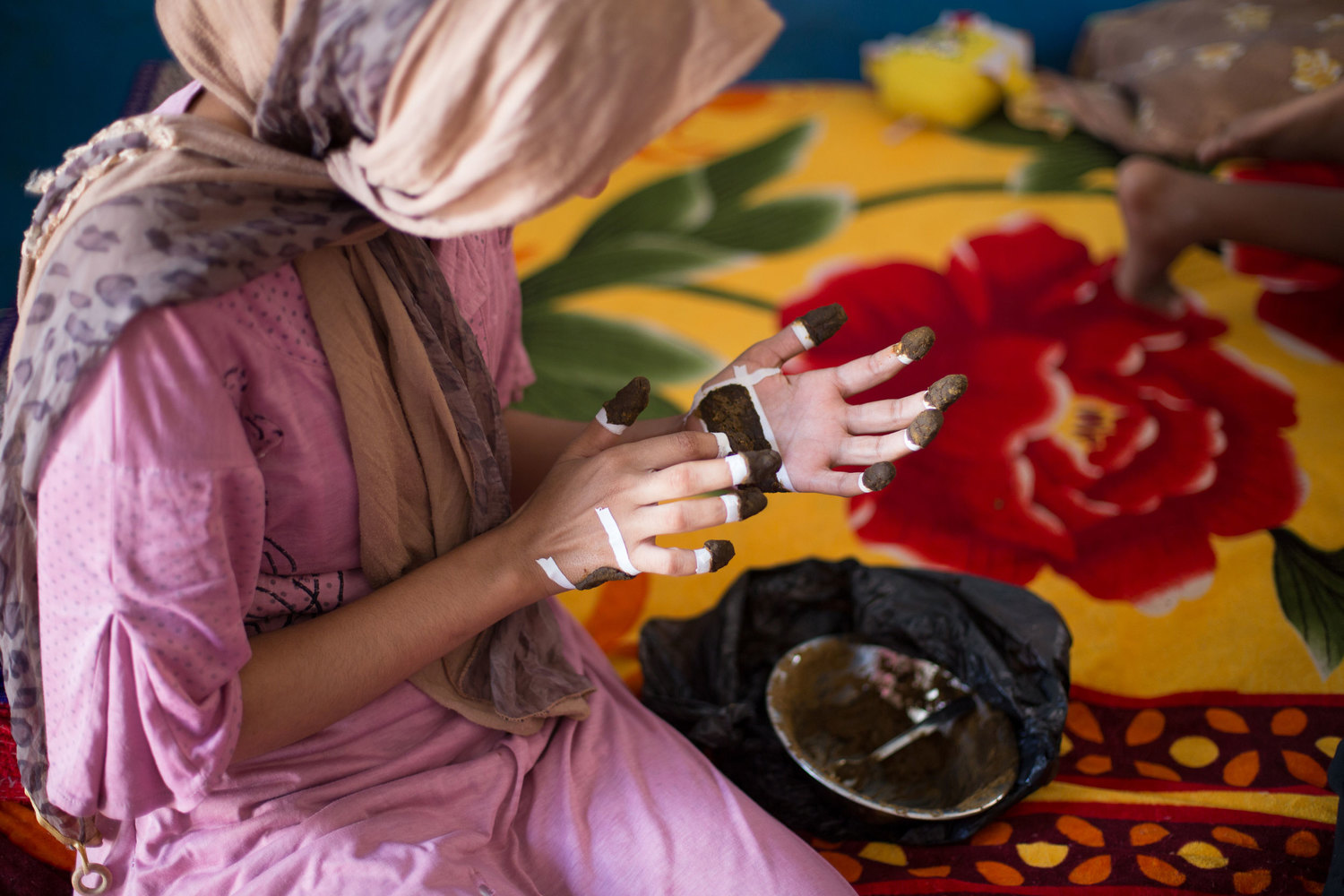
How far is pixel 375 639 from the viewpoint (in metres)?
0.81

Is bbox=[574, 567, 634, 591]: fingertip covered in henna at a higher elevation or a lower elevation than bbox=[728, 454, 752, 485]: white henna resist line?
lower

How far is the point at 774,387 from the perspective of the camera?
0.96 meters

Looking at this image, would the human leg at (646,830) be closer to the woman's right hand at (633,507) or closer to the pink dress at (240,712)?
the pink dress at (240,712)

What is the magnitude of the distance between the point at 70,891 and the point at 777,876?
A: 2.23 ft

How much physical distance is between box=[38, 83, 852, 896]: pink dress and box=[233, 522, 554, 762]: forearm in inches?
1.4

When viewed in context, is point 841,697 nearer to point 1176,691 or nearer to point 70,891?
point 1176,691

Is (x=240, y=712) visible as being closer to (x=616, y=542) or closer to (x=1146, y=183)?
(x=616, y=542)

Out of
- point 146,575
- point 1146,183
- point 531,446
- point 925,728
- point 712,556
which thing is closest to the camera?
point 146,575

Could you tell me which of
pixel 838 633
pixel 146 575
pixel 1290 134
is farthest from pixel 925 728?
pixel 1290 134

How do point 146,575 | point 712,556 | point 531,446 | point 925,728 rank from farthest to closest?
1. point 925,728
2. point 531,446
3. point 712,556
4. point 146,575

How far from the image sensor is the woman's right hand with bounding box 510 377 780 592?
0.79 metres

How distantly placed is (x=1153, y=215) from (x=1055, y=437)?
540 millimetres

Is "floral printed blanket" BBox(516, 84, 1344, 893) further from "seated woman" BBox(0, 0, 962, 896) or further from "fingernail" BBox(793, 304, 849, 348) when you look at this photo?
"fingernail" BBox(793, 304, 849, 348)

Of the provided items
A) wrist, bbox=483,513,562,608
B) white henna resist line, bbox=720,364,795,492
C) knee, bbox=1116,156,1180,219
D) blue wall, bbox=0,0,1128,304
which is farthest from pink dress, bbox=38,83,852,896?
blue wall, bbox=0,0,1128,304
